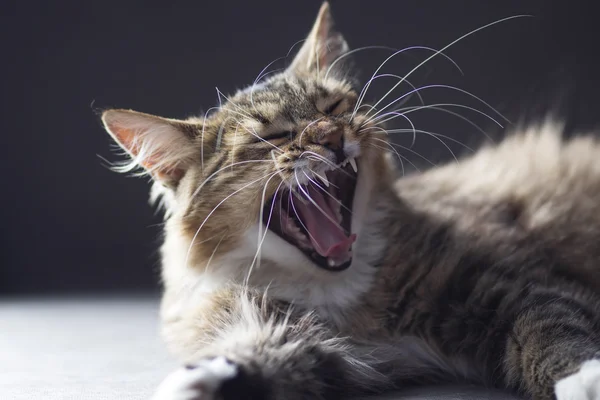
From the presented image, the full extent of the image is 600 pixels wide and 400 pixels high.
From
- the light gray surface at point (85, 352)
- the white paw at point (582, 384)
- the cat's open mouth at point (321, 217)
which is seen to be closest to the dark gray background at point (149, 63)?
the light gray surface at point (85, 352)

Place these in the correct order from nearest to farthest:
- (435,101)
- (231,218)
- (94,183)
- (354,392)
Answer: (354,392) < (231,218) < (435,101) < (94,183)

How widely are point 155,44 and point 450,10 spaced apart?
1.33 meters

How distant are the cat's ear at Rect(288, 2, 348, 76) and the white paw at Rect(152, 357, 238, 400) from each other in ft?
2.80

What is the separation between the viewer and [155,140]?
1560 mm

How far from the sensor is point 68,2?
3078 mm

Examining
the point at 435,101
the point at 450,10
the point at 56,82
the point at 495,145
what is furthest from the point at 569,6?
the point at 56,82

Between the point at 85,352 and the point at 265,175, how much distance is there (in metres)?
0.87

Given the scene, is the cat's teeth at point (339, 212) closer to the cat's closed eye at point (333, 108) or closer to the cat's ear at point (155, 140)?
the cat's closed eye at point (333, 108)

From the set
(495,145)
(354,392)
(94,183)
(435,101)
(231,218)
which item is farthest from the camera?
(94,183)

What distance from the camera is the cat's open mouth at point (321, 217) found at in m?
1.54

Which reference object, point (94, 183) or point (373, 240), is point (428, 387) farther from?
point (94, 183)

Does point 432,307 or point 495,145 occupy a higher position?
point 495,145

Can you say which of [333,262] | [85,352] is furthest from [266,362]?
[85,352]

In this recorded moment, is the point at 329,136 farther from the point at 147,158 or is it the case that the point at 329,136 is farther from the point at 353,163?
the point at 147,158
